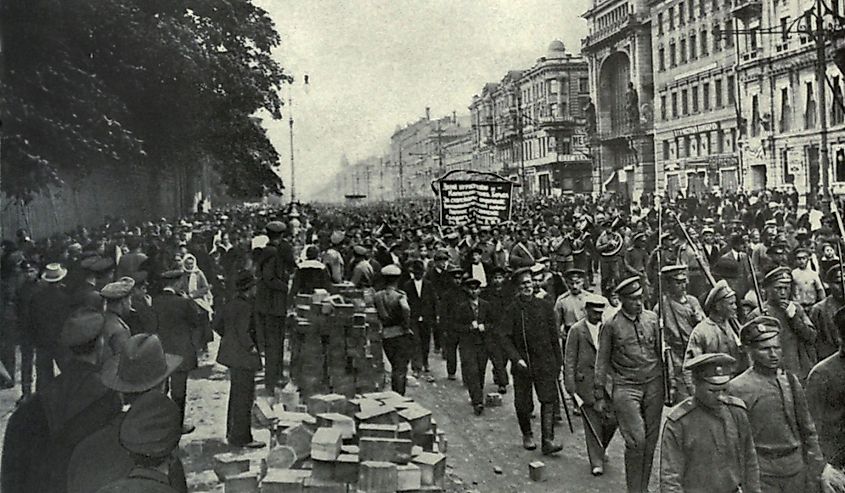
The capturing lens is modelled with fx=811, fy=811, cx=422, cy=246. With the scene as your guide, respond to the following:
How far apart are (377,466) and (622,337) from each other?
233 cm

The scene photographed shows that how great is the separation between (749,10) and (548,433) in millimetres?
35478

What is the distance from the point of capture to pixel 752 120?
125 feet

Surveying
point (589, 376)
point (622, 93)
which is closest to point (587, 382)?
point (589, 376)

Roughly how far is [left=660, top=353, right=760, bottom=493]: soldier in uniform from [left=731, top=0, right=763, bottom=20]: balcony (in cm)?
3642

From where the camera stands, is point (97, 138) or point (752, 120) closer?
point (97, 138)

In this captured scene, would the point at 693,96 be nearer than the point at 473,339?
No

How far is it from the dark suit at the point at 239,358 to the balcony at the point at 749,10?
115 ft

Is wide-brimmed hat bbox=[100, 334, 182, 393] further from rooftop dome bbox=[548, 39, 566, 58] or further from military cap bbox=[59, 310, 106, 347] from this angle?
rooftop dome bbox=[548, 39, 566, 58]

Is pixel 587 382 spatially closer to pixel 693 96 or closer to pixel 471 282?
pixel 471 282

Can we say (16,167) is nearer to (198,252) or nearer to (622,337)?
(622,337)

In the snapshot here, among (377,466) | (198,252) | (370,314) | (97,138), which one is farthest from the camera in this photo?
(198,252)

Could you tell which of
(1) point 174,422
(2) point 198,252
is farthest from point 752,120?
(1) point 174,422

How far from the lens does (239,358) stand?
27.5 ft

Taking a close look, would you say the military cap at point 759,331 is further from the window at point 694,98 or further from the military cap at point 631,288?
the window at point 694,98
